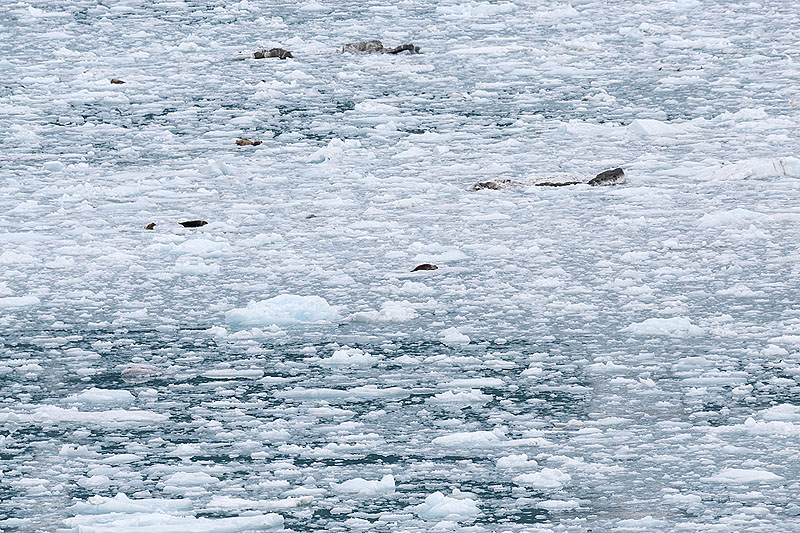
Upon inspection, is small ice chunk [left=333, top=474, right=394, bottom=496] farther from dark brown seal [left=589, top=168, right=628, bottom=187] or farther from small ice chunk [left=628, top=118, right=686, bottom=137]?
small ice chunk [left=628, top=118, right=686, bottom=137]

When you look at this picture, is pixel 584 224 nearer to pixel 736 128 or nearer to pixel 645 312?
pixel 645 312

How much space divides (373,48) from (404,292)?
4.69 m

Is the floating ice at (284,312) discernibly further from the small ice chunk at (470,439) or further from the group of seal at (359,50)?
the group of seal at (359,50)

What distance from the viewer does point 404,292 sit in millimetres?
4379

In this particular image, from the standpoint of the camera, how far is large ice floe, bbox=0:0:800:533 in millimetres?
2963

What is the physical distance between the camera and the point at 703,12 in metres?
9.91

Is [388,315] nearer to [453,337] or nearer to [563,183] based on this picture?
[453,337]

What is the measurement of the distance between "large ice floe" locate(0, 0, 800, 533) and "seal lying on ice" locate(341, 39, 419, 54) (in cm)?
18


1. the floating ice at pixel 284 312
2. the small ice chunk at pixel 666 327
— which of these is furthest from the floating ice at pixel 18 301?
the small ice chunk at pixel 666 327

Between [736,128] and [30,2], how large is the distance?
21.1 feet

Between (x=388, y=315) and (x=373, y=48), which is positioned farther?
(x=373, y=48)

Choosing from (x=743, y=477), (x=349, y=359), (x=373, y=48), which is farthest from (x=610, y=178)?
(x=373, y=48)

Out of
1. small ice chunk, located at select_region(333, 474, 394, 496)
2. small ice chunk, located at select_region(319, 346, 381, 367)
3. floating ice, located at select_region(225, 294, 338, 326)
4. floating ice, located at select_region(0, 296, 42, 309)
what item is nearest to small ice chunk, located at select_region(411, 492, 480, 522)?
small ice chunk, located at select_region(333, 474, 394, 496)

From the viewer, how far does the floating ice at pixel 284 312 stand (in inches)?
163
